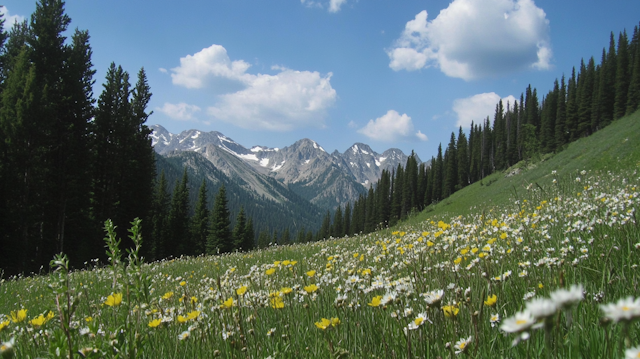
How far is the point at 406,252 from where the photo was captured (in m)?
3.89

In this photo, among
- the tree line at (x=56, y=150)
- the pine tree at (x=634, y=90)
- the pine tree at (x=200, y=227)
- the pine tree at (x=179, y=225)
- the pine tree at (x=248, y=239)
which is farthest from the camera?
the pine tree at (x=248, y=239)

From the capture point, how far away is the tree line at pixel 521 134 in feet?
187

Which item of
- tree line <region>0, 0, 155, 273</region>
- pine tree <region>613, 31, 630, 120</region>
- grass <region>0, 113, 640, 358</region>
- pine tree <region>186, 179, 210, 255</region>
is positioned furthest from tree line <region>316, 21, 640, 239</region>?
grass <region>0, 113, 640, 358</region>

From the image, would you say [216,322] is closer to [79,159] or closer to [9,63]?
[79,159]

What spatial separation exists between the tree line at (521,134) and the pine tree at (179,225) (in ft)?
95.8

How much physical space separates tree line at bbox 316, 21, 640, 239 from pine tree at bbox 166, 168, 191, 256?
2920 centimetres

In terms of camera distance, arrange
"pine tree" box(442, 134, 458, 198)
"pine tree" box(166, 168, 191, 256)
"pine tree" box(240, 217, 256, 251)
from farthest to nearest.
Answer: "pine tree" box(442, 134, 458, 198) < "pine tree" box(240, 217, 256, 251) < "pine tree" box(166, 168, 191, 256)

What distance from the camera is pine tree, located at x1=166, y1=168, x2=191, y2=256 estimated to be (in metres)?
41.9

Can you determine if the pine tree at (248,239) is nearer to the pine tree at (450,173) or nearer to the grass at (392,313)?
the pine tree at (450,173)

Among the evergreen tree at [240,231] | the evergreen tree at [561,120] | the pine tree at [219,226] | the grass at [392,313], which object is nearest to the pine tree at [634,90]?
the evergreen tree at [561,120]

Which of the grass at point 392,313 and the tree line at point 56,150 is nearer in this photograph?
the grass at point 392,313

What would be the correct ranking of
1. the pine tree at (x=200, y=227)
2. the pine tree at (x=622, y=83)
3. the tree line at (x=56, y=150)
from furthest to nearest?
1. the pine tree at (x=622, y=83)
2. the pine tree at (x=200, y=227)
3. the tree line at (x=56, y=150)

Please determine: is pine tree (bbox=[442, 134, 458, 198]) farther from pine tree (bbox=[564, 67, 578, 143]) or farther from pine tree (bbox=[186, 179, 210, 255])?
pine tree (bbox=[186, 179, 210, 255])

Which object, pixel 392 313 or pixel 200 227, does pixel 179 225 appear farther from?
pixel 392 313
